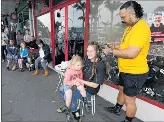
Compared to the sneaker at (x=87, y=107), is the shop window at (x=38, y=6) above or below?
above

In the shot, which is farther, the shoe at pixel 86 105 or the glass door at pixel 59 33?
the glass door at pixel 59 33

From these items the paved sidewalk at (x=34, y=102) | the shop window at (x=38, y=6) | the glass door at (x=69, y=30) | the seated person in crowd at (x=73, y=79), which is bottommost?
the paved sidewalk at (x=34, y=102)

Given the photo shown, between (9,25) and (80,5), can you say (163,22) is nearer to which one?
(80,5)

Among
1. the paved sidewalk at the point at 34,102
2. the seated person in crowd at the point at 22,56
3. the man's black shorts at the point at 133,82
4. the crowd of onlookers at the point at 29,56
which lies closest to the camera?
the man's black shorts at the point at 133,82

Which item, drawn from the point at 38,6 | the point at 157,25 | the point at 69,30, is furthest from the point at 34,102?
the point at 38,6

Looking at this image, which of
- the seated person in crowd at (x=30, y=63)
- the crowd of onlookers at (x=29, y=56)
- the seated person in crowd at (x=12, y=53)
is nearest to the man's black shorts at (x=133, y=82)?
the crowd of onlookers at (x=29, y=56)

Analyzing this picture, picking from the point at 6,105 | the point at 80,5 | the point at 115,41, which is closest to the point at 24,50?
the point at 80,5

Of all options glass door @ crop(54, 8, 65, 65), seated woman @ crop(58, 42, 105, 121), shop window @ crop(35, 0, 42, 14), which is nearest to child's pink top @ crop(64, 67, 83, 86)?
seated woman @ crop(58, 42, 105, 121)

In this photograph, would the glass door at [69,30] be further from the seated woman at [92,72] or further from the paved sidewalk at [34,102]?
the seated woman at [92,72]

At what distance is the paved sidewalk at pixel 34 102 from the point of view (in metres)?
3.65

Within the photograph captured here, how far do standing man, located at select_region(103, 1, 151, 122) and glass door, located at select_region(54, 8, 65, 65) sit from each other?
410 cm

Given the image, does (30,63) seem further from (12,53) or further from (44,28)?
(44,28)

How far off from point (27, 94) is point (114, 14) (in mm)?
2562

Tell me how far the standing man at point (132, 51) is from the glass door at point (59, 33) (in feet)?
13.4
